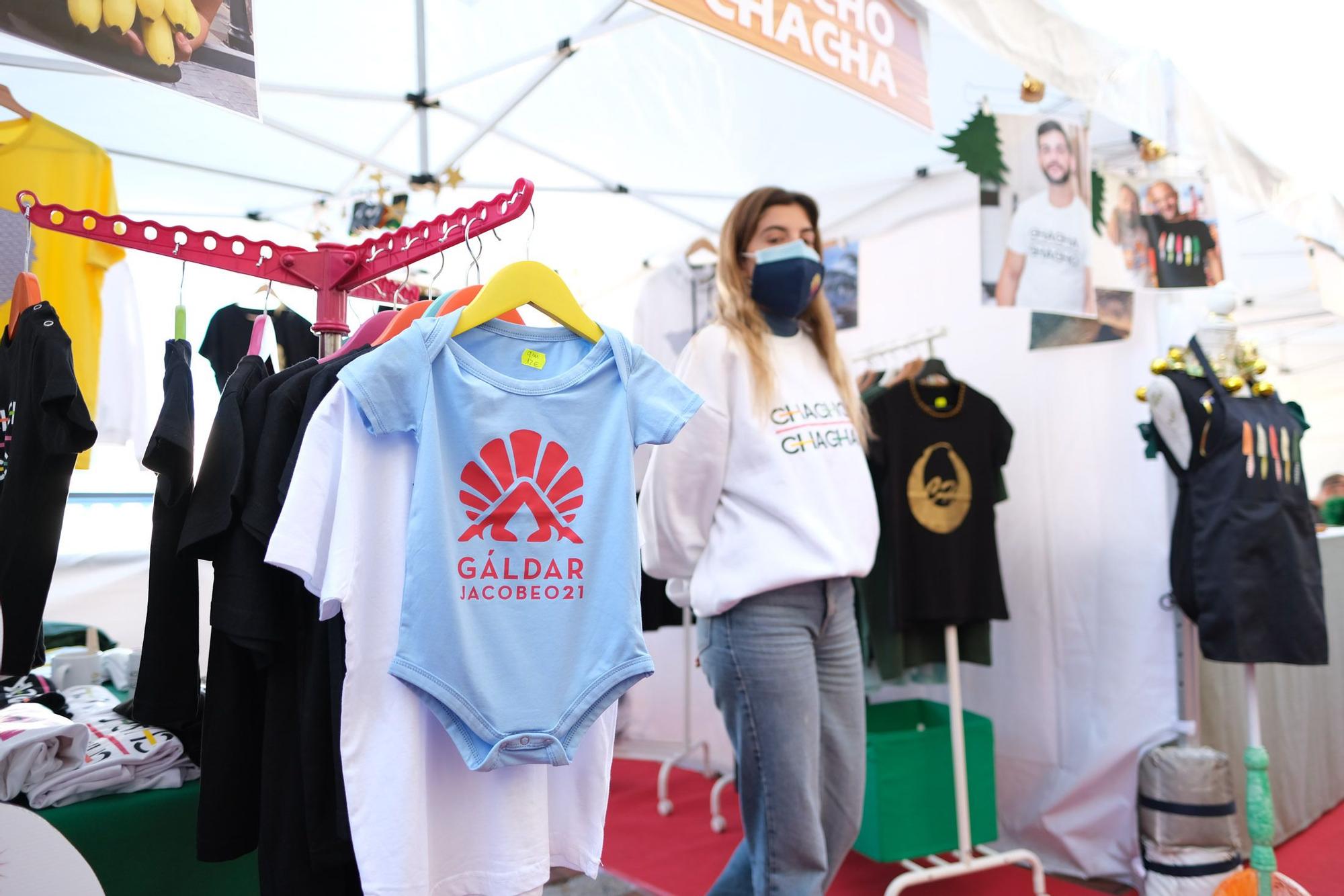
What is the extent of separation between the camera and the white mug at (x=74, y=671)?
1.81 metres

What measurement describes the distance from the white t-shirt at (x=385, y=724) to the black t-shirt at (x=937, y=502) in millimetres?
1532

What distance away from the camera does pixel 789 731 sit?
1.62 meters

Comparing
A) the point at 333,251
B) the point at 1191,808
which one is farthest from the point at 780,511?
the point at 1191,808

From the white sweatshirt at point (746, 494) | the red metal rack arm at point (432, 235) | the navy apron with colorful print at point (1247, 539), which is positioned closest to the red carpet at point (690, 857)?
the navy apron with colorful print at point (1247, 539)

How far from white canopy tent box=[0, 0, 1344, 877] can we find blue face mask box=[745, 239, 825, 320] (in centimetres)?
69

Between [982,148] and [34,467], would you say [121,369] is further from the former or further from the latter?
[982,148]

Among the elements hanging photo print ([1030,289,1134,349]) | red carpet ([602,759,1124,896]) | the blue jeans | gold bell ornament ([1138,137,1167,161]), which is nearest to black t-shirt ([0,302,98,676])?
the blue jeans

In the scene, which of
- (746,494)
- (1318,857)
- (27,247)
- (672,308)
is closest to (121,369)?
(27,247)

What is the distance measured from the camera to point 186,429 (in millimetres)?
1219

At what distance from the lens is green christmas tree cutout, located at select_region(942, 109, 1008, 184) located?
88.4 inches

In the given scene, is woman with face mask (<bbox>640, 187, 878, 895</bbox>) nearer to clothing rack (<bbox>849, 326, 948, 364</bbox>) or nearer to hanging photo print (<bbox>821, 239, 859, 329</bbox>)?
clothing rack (<bbox>849, 326, 948, 364</bbox>)

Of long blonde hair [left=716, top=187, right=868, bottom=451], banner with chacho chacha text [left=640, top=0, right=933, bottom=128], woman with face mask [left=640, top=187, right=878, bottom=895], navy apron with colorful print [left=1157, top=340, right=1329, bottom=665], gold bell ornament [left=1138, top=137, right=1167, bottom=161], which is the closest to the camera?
banner with chacho chacha text [left=640, top=0, right=933, bottom=128]

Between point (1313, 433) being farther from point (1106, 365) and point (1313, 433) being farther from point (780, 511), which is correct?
point (780, 511)

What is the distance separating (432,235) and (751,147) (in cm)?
203
